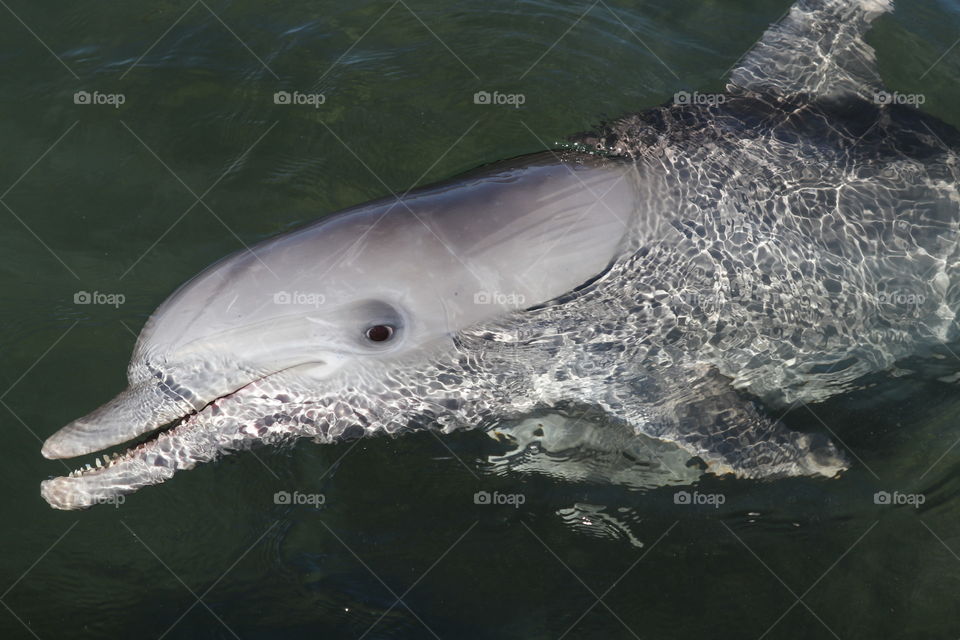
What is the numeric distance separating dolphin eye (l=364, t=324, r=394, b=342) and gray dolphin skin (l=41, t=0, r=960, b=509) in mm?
23

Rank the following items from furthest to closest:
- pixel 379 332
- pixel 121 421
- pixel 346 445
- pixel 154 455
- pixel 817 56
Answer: pixel 817 56 → pixel 346 445 → pixel 379 332 → pixel 154 455 → pixel 121 421

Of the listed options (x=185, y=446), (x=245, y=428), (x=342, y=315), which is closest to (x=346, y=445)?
(x=245, y=428)

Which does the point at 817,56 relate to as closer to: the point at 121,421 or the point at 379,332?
the point at 379,332

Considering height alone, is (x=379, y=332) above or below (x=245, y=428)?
above

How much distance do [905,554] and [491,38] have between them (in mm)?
6724

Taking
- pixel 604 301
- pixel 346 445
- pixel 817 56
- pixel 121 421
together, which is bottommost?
pixel 121 421

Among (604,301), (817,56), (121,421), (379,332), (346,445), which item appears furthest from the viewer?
(817,56)

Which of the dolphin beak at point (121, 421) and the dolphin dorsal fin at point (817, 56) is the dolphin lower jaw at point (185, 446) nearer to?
the dolphin beak at point (121, 421)

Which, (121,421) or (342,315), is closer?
(121,421)

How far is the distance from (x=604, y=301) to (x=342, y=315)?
1.85 metres

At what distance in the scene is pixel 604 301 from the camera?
20.0 ft

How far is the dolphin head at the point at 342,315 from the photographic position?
18.1 ft

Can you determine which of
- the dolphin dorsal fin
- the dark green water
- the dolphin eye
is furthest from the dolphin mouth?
the dolphin dorsal fin

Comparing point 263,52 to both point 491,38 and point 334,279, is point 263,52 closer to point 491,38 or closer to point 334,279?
point 491,38
